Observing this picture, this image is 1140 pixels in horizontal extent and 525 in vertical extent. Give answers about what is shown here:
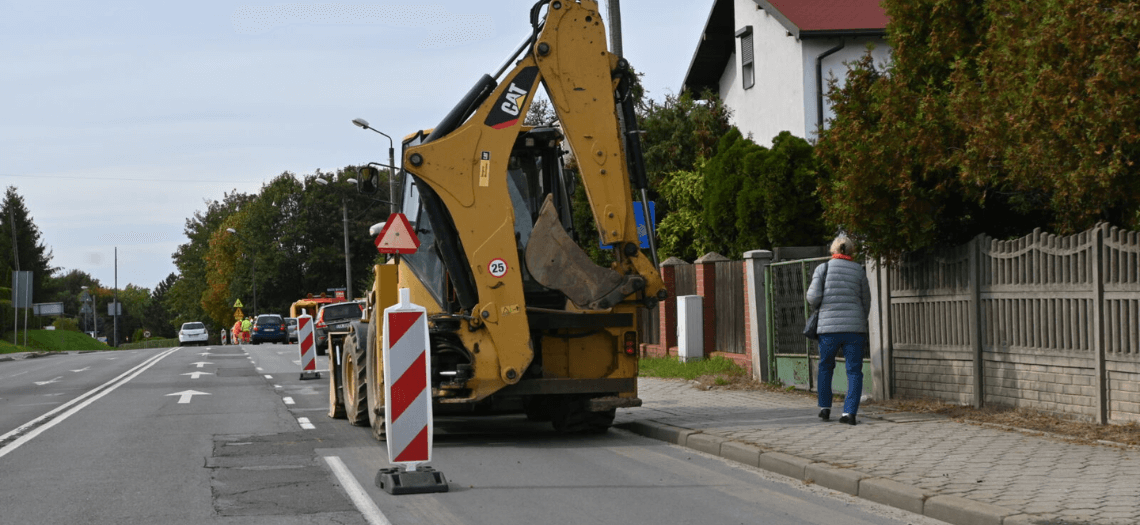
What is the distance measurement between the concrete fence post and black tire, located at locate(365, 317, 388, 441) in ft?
19.2

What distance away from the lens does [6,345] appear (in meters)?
54.2

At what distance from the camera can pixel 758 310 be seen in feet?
51.1

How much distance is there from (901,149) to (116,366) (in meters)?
27.0

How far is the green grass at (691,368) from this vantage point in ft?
56.4

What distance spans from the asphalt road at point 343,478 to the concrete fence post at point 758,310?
12.2ft

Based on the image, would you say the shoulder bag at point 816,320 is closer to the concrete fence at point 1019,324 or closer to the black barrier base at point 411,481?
the concrete fence at point 1019,324

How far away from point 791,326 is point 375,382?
5.78 meters

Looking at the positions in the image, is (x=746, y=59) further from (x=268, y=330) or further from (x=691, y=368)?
(x=268, y=330)

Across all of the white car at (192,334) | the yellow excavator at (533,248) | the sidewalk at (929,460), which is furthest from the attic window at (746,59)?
the white car at (192,334)

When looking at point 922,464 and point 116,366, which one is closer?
point 922,464

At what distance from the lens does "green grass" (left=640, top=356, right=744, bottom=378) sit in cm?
1720

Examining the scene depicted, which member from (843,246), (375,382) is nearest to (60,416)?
(375,382)

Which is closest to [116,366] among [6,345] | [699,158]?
[699,158]

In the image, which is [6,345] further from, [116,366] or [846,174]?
[846,174]
